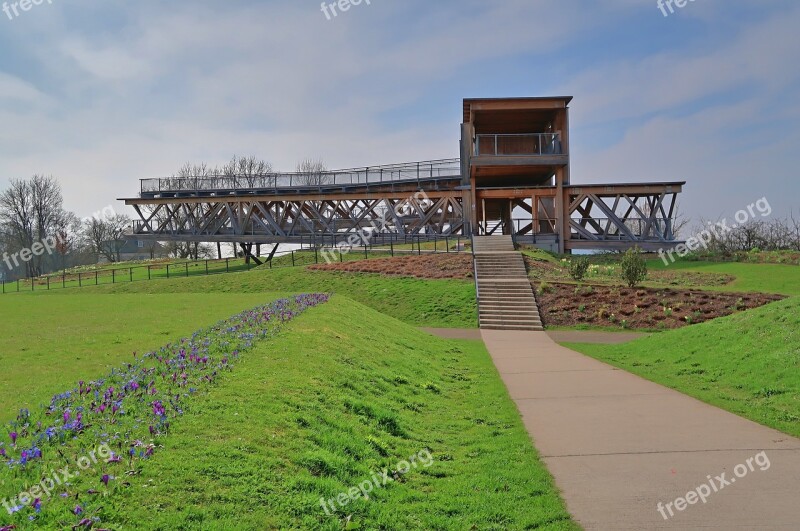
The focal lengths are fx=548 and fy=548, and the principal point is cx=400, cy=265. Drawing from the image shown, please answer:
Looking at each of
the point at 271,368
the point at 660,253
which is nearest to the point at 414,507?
the point at 271,368

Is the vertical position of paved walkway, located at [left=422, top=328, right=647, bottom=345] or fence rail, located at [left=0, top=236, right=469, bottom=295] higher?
fence rail, located at [left=0, top=236, right=469, bottom=295]

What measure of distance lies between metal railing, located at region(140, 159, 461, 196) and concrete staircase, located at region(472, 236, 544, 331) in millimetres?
13609

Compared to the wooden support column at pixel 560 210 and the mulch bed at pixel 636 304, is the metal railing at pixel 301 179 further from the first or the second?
the mulch bed at pixel 636 304

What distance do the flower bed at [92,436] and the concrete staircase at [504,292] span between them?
44.4 ft

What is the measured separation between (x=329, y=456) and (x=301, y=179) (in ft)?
136

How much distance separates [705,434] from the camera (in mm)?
6805

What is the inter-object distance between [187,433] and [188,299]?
1416cm

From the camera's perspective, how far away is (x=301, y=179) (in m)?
45.3

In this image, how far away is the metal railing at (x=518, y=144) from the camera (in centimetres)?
3341

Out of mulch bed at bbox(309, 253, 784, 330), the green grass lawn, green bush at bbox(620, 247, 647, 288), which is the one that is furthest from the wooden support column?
the green grass lawn

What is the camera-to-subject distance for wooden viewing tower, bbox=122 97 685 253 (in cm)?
3372

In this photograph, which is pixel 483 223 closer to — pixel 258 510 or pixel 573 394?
pixel 573 394

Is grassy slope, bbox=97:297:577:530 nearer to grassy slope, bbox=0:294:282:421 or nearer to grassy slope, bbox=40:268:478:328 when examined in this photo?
grassy slope, bbox=0:294:282:421

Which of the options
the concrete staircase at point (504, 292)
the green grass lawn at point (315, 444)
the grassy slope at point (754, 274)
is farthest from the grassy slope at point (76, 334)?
the grassy slope at point (754, 274)
